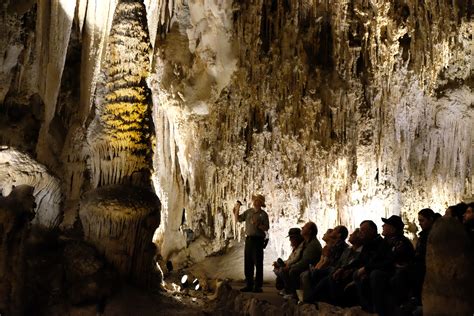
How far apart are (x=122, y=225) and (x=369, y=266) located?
298cm

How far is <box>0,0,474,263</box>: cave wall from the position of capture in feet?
32.4

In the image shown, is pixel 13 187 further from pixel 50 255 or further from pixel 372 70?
pixel 372 70

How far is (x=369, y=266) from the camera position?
4.32 metres

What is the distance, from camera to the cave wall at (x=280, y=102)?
988cm

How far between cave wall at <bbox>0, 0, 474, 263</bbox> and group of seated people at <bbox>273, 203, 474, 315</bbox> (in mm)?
4588

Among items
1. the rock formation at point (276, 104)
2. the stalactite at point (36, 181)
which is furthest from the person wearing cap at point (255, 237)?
the rock formation at point (276, 104)

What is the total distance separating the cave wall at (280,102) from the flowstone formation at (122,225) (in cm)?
312

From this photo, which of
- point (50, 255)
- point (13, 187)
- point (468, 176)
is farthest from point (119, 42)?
point (468, 176)

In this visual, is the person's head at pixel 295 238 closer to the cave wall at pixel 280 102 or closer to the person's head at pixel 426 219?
the person's head at pixel 426 219

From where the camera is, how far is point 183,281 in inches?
376

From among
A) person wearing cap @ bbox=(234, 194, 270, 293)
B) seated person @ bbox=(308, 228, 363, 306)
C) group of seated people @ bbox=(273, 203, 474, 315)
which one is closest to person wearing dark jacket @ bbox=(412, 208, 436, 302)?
group of seated people @ bbox=(273, 203, 474, 315)

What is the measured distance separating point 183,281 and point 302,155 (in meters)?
3.19

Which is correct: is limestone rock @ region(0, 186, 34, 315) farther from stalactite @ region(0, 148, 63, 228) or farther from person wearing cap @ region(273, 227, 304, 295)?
person wearing cap @ region(273, 227, 304, 295)

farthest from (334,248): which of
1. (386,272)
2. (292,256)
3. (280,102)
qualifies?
(280,102)
